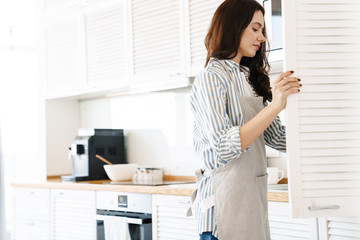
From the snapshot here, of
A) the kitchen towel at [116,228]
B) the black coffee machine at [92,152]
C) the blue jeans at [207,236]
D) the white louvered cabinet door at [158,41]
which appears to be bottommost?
the kitchen towel at [116,228]

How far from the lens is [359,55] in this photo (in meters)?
1.62

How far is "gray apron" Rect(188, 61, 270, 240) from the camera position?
165 centimetres

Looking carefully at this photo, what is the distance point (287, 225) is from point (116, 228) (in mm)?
1272

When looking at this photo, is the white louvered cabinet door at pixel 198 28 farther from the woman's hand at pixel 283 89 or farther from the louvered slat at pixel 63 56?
the woman's hand at pixel 283 89

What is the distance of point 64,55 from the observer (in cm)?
420

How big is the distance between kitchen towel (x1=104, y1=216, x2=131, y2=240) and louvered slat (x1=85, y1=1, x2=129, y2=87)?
984mm

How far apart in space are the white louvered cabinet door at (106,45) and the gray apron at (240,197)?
80.9 inches

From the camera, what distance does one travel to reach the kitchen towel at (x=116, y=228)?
3141 mm

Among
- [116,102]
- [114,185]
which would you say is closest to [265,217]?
[114,185]

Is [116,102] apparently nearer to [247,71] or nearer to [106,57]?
[106,57]

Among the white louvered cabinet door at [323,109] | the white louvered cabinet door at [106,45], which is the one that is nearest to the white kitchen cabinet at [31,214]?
the white louvered cabinet door at [106,45]

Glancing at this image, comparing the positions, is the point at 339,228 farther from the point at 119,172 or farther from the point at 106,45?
the point at 106,45

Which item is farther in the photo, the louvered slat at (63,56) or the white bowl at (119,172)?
the louvered slat at (63,56)

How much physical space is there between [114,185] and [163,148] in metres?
0.68
